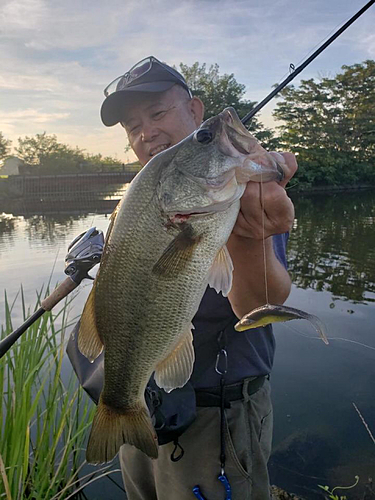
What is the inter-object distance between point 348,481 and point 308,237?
1364cm

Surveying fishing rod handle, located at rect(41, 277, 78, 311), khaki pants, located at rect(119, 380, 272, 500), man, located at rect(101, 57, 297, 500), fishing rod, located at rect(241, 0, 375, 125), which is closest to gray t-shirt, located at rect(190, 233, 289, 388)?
man, located at rect(101, 57, 297, 500)

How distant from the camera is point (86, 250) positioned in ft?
7.76

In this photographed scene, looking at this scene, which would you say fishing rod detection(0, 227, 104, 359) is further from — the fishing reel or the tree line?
Result: the tree line

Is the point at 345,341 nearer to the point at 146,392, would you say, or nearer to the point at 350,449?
the point at 350,449

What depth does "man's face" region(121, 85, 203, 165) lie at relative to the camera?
2551 mm

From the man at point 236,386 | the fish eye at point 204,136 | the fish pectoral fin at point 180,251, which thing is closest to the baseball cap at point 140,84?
the fish eye at point 204,136

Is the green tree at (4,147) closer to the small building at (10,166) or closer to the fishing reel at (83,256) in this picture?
the small building at (10,166)

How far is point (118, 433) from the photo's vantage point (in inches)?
67.8

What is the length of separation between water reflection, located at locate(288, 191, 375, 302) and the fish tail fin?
830 centimetres

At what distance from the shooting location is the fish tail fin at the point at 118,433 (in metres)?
1.69

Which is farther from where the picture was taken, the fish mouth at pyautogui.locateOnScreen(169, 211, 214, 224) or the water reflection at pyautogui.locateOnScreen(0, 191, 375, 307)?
the water reflection at pyautogui.locateOnScreen(0, 191, 375, 307)

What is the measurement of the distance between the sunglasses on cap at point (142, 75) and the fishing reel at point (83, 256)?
3.17ft

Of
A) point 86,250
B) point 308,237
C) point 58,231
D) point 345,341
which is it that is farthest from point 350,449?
point 58,231

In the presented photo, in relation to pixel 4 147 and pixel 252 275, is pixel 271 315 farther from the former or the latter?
pixel 4 147
